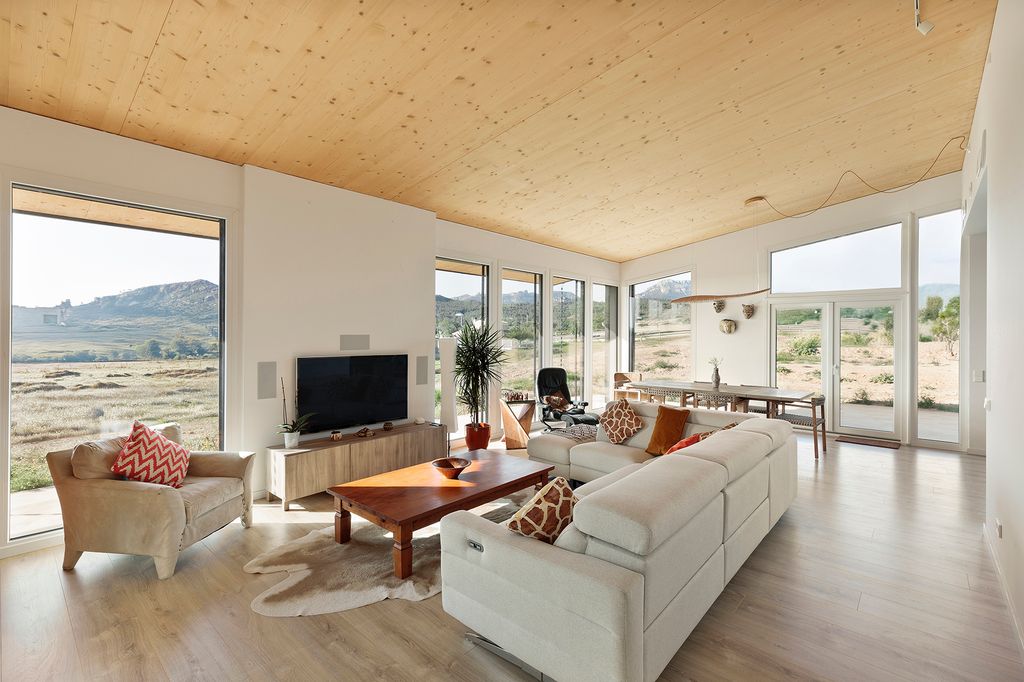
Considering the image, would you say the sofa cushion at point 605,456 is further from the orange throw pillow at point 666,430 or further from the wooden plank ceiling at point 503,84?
the wooden plank ceiling at point 503,84

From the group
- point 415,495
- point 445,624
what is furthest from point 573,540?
point 415,495

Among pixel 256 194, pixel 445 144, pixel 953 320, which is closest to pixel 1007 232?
pixel 445 144

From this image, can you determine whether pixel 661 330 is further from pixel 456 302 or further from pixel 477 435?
pixel 477 435

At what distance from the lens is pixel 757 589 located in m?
2.74

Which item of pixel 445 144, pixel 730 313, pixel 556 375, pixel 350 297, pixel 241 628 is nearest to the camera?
pixel 241 628

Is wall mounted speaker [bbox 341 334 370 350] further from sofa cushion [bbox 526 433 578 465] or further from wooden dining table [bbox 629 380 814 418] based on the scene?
wooden dining table [bbox 629 380 814 418]

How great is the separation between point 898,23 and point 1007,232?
161cm

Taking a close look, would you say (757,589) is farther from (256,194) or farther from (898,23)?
(256,194)

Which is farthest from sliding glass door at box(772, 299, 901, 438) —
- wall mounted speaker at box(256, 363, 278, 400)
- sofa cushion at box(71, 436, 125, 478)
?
sofa cushion at box(71, 436, 125, 478)

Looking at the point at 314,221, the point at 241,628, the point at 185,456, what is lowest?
the point at 241,628

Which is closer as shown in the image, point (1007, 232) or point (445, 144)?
point (1007, 232)

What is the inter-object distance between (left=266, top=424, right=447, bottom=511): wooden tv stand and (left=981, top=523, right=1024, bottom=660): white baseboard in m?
4.45

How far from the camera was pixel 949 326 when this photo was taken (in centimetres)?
610

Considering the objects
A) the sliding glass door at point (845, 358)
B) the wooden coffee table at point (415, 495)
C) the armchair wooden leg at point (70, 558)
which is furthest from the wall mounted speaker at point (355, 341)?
the sliding glass door at point (845, 358)
